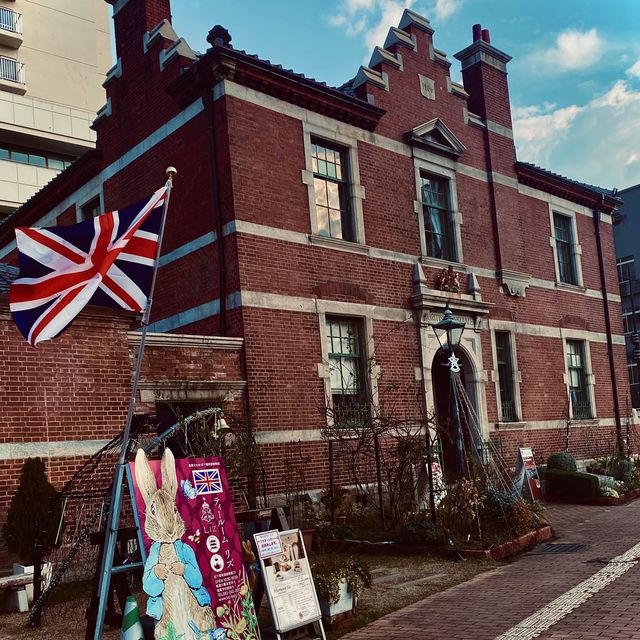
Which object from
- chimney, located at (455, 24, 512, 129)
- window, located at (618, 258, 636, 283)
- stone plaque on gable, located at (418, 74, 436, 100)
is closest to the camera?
stone plaque on gable, located at (418, 74, 436, 100)

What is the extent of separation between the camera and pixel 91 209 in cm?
1895

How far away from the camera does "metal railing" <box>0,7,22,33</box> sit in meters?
42.3

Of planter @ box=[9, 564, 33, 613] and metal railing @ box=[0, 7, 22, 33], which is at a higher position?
metal railing @ box=[0, 7, 22, 33]

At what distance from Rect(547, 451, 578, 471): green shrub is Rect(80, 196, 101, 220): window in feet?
41.1

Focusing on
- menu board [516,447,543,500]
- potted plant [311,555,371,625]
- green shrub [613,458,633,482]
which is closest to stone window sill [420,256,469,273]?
menu board [516,447,543,500]

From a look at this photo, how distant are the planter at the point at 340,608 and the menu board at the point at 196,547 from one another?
1.41m

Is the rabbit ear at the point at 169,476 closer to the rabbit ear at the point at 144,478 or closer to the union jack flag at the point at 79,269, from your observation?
the rabbit ear at the point at 144,478

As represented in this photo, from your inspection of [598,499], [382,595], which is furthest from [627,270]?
[382,595]

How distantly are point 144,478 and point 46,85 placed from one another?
43.0m

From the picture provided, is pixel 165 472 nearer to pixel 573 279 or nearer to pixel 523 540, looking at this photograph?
pixel 523 540

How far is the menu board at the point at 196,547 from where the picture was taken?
5.78 metres

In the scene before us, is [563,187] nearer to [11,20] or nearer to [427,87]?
[427,87]

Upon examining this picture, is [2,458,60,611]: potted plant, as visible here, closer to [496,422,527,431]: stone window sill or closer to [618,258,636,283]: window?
[496,422,527,431]: stone window sill

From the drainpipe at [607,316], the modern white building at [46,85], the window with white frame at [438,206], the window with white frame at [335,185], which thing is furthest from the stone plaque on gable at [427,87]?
the modern white building at [46,85]
